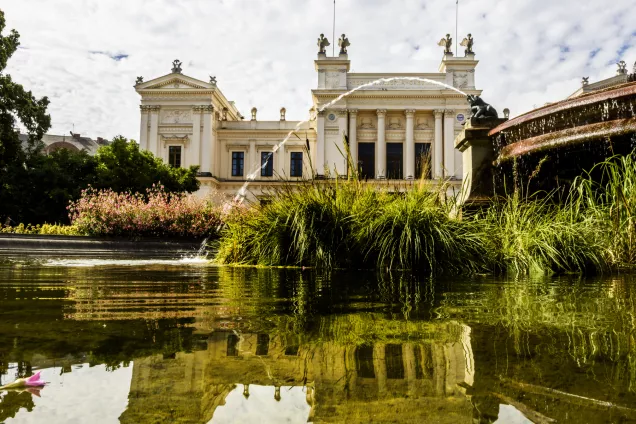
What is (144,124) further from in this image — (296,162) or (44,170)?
(44,170)

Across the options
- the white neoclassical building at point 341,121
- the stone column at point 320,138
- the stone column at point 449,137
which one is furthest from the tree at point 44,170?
the stone column at point 449,137

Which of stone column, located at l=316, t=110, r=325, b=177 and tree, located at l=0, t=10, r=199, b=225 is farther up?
stone column, located at l=316, t=110, r=325, b=177

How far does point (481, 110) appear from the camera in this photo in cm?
647

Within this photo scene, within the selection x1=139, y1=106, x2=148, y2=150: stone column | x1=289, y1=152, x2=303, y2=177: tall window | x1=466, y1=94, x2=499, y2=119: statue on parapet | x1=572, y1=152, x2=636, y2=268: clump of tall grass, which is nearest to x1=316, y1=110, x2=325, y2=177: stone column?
x1=289, y1=152, x2=303, y2=177: tall window

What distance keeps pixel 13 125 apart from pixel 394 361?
2446cm

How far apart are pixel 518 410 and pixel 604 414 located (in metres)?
0.13

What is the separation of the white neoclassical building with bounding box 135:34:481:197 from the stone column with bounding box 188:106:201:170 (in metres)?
0.04

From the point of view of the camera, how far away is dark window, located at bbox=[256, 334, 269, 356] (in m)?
1.20

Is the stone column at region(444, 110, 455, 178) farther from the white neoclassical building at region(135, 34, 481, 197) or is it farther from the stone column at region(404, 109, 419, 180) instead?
the stone column at region(404, 109, 419, 180)

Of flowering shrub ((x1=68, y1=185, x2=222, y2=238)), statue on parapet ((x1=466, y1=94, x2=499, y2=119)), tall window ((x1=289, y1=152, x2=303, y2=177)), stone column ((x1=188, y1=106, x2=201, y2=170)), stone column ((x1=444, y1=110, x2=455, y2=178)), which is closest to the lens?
statue on parapet ((x1=466, y1=94, x2=499, y2=119))

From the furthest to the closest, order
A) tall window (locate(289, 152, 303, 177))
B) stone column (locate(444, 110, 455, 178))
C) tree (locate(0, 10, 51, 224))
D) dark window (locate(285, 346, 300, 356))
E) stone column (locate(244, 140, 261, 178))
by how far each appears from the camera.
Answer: tall window (locate(289, 152, 303, 177))
stone column (locate(244, 140, 261, 178))
stone column (locate(444, 110, 455, 178))
tree (locate(0, 10, 51, 224))
dark window (locate(285, 346, 300, 356))

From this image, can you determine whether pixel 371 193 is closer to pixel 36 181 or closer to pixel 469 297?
pixel 469 297

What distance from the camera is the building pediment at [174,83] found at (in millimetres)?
35375

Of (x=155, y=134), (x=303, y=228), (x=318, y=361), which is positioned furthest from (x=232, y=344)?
(x=155, y=134)
